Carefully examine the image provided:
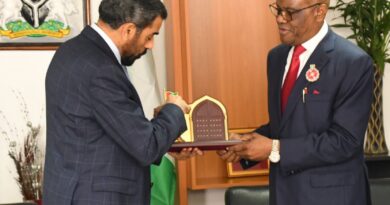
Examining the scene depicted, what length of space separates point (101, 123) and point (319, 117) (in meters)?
0.82

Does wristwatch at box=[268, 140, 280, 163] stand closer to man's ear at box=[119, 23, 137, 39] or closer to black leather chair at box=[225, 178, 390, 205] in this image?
black leather chair at box=[225, 178, 390, 205]

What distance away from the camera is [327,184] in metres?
2.22

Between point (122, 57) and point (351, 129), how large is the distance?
87cm

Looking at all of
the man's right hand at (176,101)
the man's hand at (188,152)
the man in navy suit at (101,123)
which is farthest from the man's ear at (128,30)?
the man's hand at (188,152)

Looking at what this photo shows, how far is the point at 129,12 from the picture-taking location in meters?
2.02

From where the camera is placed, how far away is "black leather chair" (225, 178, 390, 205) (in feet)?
8.28

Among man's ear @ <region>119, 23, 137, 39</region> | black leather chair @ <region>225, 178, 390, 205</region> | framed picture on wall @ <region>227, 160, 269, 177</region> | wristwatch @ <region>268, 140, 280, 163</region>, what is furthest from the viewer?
framed picture on wall @ <region>227, 160, 269, 177</region>

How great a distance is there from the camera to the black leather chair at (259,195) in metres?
2.52

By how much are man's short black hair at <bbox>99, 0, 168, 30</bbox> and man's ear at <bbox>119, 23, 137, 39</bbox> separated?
0.01 metres

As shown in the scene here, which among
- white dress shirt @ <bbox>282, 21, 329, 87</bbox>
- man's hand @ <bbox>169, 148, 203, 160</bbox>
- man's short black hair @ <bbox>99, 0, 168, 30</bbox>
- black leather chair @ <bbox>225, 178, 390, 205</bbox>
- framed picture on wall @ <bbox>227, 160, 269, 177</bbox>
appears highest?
man's short black hair @ <bbox>99, 0, 168, 30</bbox>

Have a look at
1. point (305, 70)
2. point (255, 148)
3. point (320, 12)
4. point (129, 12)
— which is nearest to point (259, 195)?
point (255, 148)

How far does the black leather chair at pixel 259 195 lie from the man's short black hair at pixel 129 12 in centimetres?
88

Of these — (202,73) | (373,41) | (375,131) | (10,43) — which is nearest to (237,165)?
(202,73)

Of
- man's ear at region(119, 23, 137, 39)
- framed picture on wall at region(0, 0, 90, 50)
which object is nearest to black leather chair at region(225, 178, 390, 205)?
man's ear at region(119, 23, 137, 39)
